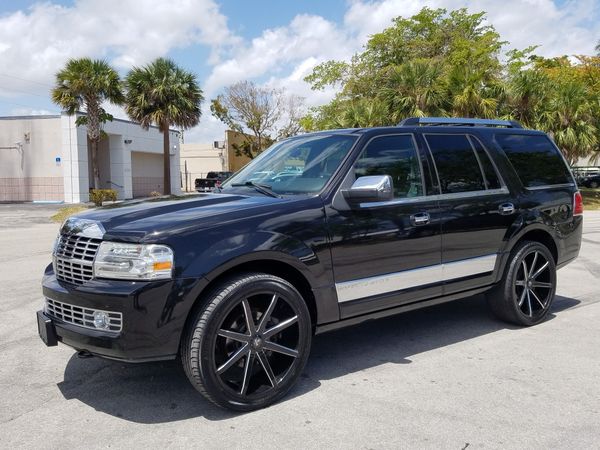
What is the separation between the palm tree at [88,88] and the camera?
27531 millimetres

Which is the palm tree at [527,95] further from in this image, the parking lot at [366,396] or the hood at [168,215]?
the hood at [168,215]

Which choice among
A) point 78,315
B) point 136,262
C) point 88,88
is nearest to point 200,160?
point 88,88

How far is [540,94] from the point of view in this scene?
1061 inches

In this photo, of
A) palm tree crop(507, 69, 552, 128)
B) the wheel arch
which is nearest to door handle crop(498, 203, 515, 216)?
the wheel arch

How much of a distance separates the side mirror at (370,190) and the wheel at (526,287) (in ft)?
6.39

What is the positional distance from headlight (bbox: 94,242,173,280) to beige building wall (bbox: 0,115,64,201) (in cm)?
3310

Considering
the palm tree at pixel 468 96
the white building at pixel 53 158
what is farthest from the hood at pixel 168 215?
the white building at pixel 53 158

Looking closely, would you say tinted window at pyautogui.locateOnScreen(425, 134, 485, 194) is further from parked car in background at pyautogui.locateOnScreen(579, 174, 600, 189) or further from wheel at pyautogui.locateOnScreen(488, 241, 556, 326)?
parked car in background at pyautogui.locateOnScreen(579, 174, 600, 189)

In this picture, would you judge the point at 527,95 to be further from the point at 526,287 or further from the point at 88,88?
the point at 526,287

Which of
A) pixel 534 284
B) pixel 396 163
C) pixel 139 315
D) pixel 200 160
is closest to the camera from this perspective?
pixel 139 315

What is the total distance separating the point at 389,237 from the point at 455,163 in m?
1.20

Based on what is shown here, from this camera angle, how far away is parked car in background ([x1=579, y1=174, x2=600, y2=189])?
4938cm

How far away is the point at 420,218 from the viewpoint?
448 cm

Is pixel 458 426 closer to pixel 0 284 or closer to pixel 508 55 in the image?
pixel 0 284
